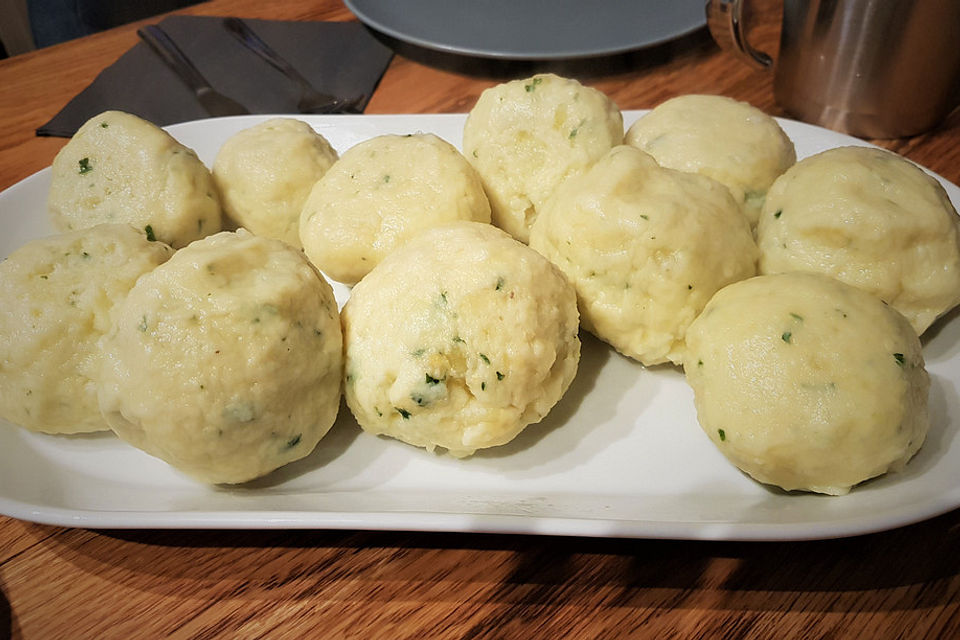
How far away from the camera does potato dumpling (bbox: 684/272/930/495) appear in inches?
38.6

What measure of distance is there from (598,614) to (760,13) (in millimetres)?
2542

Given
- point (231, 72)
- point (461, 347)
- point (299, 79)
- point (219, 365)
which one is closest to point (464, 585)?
point (461, 347)

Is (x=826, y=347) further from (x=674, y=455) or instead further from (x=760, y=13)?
(x=760, y=13)

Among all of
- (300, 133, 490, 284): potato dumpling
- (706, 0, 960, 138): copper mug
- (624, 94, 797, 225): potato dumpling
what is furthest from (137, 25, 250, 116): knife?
(706, 0, 960, 138): copper mug

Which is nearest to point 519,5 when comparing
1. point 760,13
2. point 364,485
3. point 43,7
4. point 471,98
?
point 471,98

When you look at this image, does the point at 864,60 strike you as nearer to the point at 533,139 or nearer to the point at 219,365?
the point at 533,139

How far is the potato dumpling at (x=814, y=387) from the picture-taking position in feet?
3.22

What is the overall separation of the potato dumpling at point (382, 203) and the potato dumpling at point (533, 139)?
81mm

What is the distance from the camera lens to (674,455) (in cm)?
116

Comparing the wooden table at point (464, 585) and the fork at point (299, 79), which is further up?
the fork at point (299, 79)

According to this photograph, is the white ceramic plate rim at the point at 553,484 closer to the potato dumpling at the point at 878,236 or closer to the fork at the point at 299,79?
the potato dumpling at the point at 878,236

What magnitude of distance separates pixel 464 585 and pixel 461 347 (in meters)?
0.38

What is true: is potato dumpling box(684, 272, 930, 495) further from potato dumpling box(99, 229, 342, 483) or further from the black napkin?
the black napkin

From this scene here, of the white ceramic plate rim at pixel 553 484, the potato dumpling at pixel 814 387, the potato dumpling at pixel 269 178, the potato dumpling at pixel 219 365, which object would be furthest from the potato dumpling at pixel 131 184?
the potato dumpling at pixel 814 387
